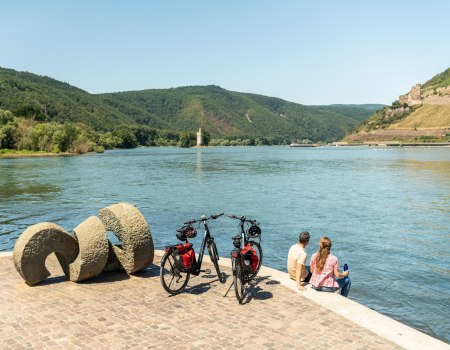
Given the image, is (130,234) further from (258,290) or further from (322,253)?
(322,253)

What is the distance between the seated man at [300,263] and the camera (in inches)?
400

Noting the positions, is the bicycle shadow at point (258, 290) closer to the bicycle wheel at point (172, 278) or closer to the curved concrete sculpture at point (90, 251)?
the bicycle wheel at point (172, 278)

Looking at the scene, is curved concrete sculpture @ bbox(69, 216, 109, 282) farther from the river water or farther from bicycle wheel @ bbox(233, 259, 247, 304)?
the river water

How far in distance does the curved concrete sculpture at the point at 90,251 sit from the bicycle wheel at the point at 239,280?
3294mm

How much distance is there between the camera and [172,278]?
405 inches

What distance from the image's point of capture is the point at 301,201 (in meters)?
34.8

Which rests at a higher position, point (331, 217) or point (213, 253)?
point (213, 253)

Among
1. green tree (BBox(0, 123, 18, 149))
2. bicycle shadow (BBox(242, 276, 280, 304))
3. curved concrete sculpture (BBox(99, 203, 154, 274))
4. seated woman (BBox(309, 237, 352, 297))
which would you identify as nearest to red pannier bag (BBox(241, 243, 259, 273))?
bicycle shadow (BBox(242, 276, 280, 304))

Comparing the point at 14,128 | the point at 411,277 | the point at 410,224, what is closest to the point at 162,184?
the point at 410,224

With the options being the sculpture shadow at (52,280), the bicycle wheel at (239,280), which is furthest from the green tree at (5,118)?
the bicycle wheel at (239,280)

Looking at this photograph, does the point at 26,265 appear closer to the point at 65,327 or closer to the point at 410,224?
the point at 65,327

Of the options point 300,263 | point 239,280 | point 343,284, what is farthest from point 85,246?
point 343,284

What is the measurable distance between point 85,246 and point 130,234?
3.54 feet

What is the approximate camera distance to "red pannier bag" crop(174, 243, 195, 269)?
10148 mm
